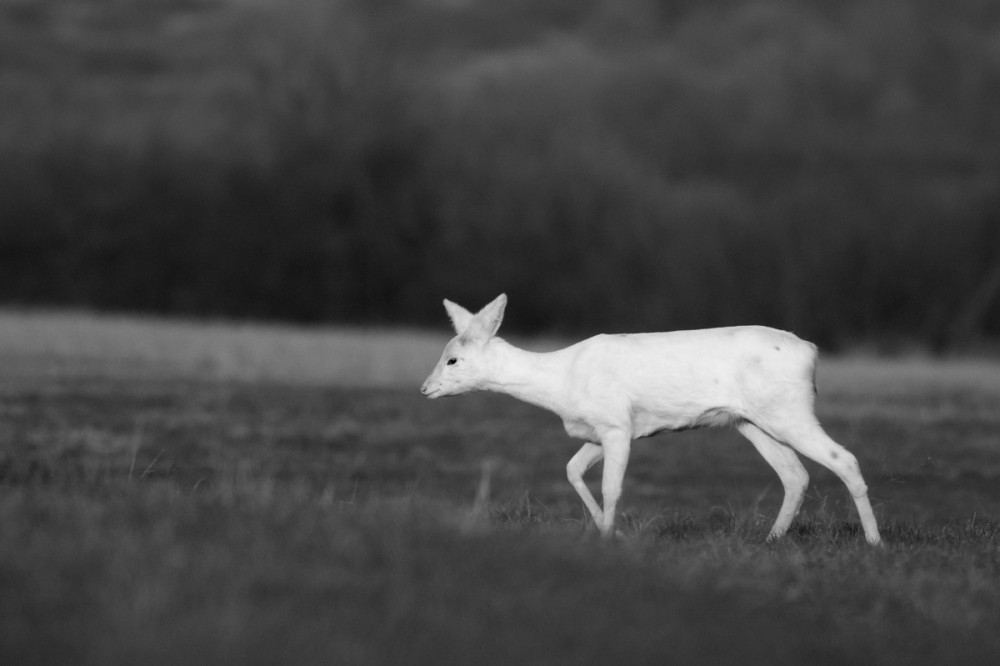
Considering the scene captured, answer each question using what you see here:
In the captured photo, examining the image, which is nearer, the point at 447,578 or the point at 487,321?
the point at 447,578

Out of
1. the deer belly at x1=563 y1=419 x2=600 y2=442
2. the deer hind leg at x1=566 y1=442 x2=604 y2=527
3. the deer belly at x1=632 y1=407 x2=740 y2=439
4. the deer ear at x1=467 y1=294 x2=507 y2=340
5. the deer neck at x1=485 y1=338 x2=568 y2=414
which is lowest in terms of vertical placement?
the deer hind leg at x1=566 y1=442 x2=604 y2=527

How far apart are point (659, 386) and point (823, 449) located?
1.25 m

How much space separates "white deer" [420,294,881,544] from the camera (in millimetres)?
8906

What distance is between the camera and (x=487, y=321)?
31.1 feet

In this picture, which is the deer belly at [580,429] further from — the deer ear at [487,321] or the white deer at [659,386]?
the deer ear at [487,321]

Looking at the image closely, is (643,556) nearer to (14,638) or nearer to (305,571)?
(305,571)

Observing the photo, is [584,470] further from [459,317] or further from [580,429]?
[459,317]

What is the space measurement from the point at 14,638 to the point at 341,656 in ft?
3.82

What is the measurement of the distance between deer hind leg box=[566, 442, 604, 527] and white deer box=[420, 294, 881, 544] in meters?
0.01

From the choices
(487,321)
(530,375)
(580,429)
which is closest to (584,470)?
(580,429)

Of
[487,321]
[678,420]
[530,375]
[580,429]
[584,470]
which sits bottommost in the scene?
[584,470]

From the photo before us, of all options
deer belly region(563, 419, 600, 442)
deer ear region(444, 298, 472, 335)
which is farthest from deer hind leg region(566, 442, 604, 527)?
deer ear region(444, 298, 472, 335)

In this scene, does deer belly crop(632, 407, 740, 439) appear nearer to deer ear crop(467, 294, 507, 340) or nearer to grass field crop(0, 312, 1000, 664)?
grass field crop(0, 312, 1000, 664)

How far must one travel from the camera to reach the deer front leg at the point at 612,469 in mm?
8688
